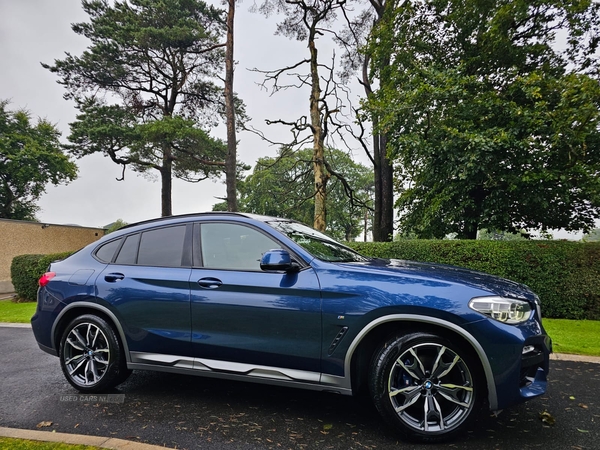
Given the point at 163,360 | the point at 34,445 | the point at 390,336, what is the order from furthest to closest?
the point at 163,360
the point at 390,336
the point at 34,445

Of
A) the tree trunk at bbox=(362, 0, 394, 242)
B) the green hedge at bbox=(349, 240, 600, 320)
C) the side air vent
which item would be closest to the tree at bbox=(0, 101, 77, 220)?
the tree trunk at bbox=(362, 0, 394, 242)

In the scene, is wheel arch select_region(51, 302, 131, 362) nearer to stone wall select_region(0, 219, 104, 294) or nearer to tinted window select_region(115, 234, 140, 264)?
tinted window select_region(115, 234, 140, 264)

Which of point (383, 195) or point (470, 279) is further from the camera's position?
point (383, 195)

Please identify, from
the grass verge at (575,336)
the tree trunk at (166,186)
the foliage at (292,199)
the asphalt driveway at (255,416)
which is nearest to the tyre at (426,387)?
the asphalt driveway at (255,416)

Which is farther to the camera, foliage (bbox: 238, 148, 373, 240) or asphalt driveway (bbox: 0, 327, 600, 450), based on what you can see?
foliage (bbox: 238, 148, 373, 240)

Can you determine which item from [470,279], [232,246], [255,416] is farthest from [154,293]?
[470,279]

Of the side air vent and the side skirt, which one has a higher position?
the side air vent

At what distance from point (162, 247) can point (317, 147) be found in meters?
9.77

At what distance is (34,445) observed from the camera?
230 cm

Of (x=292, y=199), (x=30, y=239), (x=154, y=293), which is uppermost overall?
(x=292, y=199)

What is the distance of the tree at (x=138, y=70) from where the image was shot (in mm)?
16609

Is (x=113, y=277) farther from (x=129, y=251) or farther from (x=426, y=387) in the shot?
(x=426, y=387)

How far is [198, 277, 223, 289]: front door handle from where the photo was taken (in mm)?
2949

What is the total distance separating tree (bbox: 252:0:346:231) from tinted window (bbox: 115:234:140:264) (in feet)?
28.0
